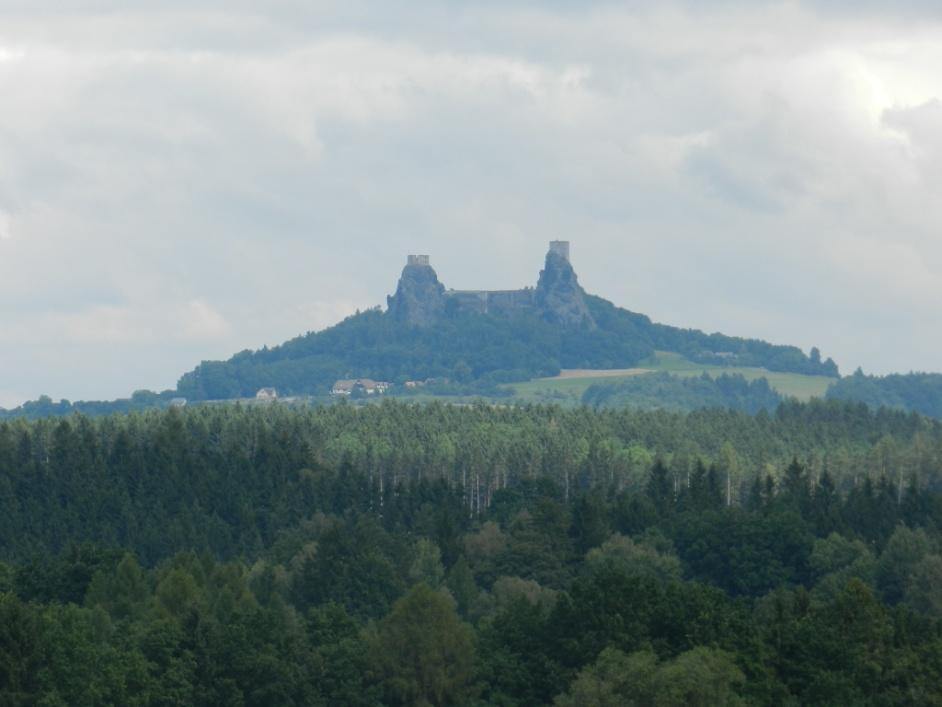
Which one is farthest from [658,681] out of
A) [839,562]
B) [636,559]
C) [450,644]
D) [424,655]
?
[636,559]

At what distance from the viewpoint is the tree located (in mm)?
136000

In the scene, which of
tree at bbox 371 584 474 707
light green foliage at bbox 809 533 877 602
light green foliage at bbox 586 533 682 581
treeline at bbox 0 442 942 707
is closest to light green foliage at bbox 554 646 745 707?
treeline at bbox 0 442 942 707

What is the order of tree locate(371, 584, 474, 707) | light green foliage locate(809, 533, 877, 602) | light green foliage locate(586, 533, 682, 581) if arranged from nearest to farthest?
1. tree locate(371, 584, 474, 707)
2. light green foliage locate(809, 533, 877, 602)
3. light green foliage locate(586, 533, 682, 581)

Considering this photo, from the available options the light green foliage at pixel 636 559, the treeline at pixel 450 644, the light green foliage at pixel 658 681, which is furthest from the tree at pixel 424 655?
the light green foliage at pixel 636 559

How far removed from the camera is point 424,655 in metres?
136

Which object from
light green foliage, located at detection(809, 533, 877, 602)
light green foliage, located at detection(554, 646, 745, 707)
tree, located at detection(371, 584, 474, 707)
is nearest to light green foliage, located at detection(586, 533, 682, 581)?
light green foliage, located at detection(809, 533, 877, 602)

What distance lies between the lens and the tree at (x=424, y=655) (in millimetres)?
136000

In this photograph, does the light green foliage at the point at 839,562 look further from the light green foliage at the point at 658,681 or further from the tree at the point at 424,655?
the light green foliage at the point at 658,681

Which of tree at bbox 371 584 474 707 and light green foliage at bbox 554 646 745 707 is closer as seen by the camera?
light green foliage at bbox 554 646 745 707

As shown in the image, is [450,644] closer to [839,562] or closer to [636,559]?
[636,559]

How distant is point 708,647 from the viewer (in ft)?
420

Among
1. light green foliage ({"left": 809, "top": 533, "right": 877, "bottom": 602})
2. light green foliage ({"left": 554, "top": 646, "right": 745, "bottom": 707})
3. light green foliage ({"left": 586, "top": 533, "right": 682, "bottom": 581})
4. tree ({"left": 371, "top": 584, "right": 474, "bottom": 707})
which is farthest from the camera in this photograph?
light green foliage ({"left": 586, "top": 533, "right": 682, "bottom": 581})

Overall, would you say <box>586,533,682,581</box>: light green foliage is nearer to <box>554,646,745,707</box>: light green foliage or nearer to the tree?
the tree

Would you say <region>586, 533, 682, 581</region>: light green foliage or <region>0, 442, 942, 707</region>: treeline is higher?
<region>586, 533, 682, 581</region>: light green foliage
